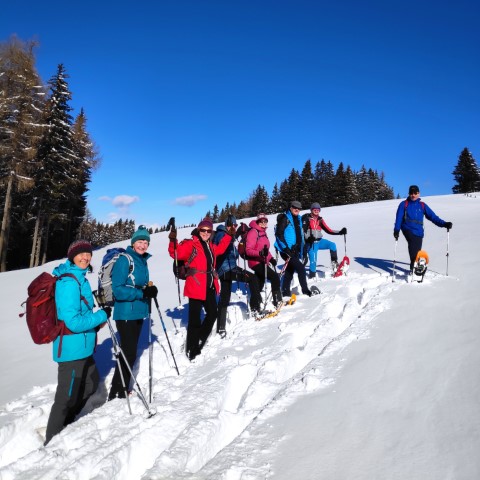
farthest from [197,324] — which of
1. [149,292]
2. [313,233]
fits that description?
[313,233]

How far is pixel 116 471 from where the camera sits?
252 centimetres

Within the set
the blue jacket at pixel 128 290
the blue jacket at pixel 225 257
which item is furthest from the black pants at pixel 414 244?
the blue jacket at pixel 128 290

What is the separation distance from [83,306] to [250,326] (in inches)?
130

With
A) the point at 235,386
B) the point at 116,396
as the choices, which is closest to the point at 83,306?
the point at 116,396

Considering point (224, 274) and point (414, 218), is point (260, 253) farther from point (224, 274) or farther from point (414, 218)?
point (414, 218)

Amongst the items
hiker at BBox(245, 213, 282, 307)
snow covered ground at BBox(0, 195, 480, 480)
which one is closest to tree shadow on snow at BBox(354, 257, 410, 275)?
snow covered ground at BBox(0, 195, 480, 480)

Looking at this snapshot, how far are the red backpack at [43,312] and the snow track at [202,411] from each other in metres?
0.93

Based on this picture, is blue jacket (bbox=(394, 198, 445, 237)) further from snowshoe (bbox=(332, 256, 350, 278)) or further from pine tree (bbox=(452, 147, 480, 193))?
pine tree (bbox=(452, 147, 480, 193))

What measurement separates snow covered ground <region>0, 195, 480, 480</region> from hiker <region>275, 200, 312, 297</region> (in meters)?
1.07

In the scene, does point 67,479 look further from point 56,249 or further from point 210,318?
point 56,249

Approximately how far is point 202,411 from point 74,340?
1.54m

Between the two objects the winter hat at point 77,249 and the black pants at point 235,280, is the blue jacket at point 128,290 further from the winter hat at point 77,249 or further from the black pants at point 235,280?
the black pants at point 235,280

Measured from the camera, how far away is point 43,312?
3.35 m

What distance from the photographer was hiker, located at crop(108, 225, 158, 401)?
4129 millimetres
